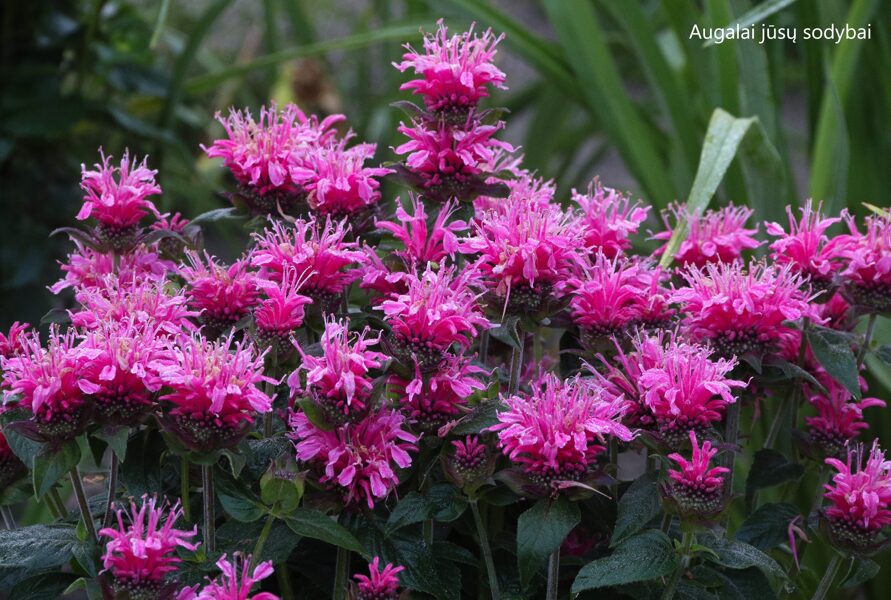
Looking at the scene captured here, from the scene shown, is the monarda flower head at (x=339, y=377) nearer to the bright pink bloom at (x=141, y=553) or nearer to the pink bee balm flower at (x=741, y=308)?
the bright pink bloom at (x=141, y=553)

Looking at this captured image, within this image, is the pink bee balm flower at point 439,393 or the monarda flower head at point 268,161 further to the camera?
the monarda flower head at point 268,161

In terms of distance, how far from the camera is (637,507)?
727 millimetres

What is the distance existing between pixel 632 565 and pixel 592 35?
3.14 feet

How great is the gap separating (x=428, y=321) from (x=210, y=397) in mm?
149

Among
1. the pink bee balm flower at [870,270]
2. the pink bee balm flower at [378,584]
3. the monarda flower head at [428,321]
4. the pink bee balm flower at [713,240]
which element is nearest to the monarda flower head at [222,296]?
the monarda flower head at [428,321]

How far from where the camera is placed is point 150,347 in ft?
2.28

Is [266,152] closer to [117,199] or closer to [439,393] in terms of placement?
[117,199]

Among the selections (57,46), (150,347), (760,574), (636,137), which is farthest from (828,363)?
(57,46)

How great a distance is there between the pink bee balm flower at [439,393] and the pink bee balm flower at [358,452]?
0.07ft

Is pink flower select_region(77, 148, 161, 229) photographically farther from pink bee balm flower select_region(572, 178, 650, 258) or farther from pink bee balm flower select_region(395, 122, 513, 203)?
pink bee balm flower select_region(572, 178, 650, 258)

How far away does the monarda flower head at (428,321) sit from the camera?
2.32ft

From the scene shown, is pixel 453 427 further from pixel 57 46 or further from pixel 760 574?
pixel 57 46

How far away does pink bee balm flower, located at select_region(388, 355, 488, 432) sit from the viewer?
727 millimetres

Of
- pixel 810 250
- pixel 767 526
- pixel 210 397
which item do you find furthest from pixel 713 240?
pixel 210 397
